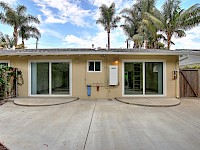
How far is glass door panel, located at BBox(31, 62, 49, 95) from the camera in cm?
984

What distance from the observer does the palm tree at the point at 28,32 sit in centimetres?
2224

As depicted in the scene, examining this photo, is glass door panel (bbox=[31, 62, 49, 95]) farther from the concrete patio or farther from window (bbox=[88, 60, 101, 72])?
the concrete patio

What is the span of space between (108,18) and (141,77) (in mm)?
16501

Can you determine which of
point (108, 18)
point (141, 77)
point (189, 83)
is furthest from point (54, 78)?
point (108, 18)

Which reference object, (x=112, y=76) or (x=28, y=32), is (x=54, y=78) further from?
(x=28, y=32)

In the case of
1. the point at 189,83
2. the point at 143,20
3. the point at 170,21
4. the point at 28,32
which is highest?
the point at 143,20

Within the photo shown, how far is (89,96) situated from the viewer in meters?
9.71

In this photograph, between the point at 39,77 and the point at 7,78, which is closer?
the point at 7,78

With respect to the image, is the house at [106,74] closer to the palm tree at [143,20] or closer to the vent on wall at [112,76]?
the vent on wall at [112,76]

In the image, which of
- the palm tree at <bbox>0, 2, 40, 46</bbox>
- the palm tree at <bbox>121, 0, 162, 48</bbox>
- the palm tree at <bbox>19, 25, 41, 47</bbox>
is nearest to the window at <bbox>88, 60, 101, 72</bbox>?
the palm tree at <bbox>121, 0, 162, 48</bbox>

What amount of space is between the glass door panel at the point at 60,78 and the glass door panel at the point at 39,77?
466 millimetres

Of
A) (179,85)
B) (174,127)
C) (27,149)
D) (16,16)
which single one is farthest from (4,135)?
(16,16)

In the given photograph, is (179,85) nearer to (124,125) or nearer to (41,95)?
(124,125)

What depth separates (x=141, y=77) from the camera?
31.8 feet
